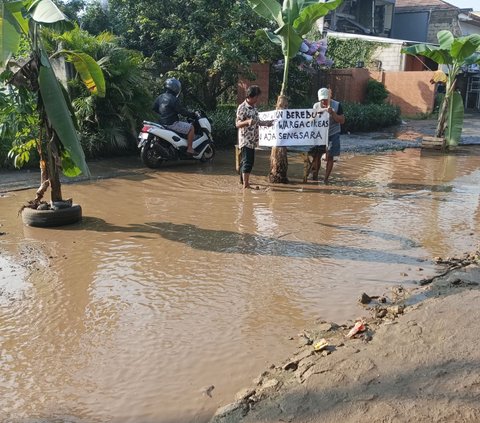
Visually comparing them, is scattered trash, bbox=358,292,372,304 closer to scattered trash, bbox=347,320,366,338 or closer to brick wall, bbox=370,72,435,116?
scattered trash, bbox=347,320,366,338

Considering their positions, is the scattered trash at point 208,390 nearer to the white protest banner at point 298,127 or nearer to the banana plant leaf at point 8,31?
the banana plant leaf at point 8,31

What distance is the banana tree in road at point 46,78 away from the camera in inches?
200

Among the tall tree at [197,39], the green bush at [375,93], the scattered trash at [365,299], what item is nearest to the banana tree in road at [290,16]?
the scattered trash at [365,299]

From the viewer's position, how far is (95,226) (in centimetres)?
658

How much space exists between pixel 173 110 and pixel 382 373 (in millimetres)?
7843

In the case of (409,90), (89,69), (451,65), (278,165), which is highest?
(409,90)

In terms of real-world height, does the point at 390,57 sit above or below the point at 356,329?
above

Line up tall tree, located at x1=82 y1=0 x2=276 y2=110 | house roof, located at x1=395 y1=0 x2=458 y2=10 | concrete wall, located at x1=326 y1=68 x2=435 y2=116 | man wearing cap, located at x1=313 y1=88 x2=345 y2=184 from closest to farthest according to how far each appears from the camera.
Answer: man wearing cap, located at x1=313 y1=88 x2=345 y2=184, tall tree, located at x1=82 y1=0 x2=276 y2=110, concrete wall, located at x1=326 y1=68 x2=435 y2=116, house roof, located at x1=395 y1=0 x2=458 y2=10

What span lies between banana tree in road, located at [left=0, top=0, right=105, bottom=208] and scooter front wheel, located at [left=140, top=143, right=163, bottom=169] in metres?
3.33

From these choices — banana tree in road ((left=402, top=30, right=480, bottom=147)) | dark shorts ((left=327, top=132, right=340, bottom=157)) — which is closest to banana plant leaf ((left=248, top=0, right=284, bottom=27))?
dark shorts ((left=327, top=132, right=340, bottom=157))

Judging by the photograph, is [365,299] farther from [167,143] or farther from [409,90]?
[409,90]

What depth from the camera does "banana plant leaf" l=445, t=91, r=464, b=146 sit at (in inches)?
521

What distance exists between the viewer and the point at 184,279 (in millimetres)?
4961

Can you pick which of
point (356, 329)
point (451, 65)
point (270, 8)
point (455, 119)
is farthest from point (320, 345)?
point (451, 65)
